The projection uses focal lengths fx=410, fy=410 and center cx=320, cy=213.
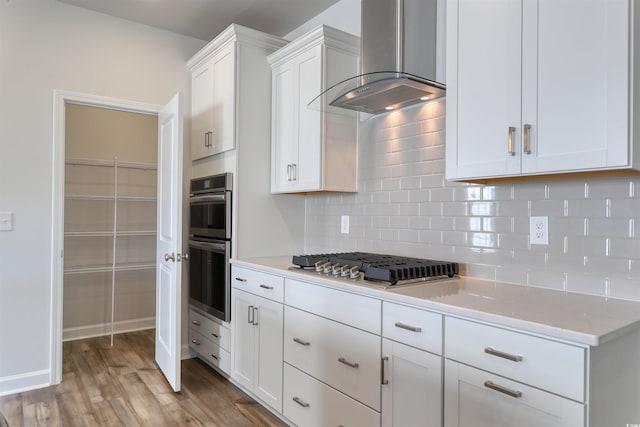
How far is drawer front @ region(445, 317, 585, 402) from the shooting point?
3.84 feet

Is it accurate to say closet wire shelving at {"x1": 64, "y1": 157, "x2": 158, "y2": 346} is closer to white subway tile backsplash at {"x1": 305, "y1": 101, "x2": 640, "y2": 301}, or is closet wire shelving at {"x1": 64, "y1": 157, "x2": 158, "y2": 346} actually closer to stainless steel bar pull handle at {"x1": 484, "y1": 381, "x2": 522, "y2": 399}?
white subway tile backsplash at {"x1": 305, "y1": 101, "x2": 640, "y2": 301}

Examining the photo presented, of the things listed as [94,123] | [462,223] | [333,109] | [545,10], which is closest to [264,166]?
[333,109]

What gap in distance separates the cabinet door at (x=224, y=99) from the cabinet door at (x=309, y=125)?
1.62 ft

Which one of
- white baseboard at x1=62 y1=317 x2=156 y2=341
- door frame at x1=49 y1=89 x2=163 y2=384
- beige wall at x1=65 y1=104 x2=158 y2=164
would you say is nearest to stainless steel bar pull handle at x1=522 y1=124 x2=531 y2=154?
door frame at x1=49 y1=89 x2=163 y2=384

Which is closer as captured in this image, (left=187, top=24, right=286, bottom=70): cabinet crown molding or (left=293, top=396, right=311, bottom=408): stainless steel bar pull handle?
(left=293, top=396, right=311, bottom=408): stainless steel bar pull handle

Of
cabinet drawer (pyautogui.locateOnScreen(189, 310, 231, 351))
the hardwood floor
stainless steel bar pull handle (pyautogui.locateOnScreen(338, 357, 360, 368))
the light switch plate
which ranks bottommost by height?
the hardwood floor

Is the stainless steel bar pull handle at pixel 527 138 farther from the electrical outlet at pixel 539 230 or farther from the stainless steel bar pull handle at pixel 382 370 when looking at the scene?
the stainless steel bar pull handle at pixel 382 370

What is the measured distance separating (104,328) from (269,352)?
106 inches

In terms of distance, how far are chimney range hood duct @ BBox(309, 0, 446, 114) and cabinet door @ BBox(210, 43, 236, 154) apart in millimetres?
996

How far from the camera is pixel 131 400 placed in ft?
9.04

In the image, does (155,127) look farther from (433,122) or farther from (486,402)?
(486,402)

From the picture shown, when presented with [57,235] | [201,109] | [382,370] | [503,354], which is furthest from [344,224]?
[57,235]

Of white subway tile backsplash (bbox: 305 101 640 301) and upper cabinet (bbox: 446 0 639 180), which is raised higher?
upper cabinet (bbox: 446 0 639 180)

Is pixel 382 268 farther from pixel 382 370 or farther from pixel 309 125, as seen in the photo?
pixel 309 125
